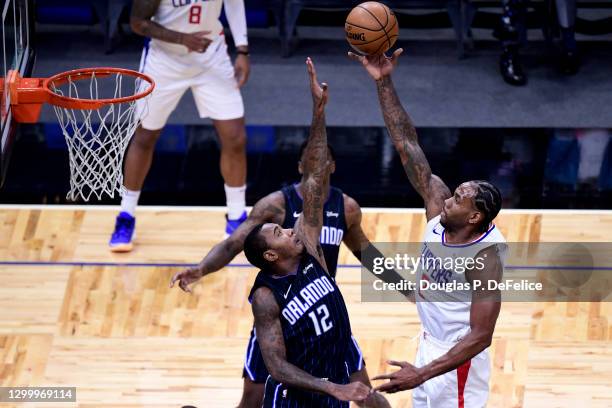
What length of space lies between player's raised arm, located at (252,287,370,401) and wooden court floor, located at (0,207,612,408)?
121 cm

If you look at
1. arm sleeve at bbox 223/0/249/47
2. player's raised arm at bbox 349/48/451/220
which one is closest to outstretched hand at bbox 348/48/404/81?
player's raised arm at bbox 349/48/451/220

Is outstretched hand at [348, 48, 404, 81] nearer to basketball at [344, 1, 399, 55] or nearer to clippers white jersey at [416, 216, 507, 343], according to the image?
basketball at [344, 1, 399, 55]

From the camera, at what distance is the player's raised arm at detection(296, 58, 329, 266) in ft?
15.7

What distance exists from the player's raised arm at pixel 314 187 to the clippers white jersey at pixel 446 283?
0.45 metres

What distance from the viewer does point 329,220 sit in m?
5.24

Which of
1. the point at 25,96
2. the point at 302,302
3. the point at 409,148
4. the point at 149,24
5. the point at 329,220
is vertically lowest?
the point at 329,220

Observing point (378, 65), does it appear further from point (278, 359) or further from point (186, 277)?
point (278, 359)

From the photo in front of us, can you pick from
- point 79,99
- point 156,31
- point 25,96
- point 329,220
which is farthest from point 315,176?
point 156,31

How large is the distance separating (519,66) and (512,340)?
346 centimetres

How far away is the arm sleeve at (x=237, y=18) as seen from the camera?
268 inches

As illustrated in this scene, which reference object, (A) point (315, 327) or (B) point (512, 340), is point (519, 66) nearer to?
(B) point (512, 340)

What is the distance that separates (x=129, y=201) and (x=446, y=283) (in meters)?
2.77

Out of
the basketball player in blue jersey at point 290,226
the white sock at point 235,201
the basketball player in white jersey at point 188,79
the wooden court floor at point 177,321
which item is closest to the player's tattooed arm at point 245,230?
the basketball player in blue jersey at point 290,226

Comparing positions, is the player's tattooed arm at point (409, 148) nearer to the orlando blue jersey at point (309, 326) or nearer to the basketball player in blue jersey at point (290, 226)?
the basketball player in blue jersey at point (290, 226)
